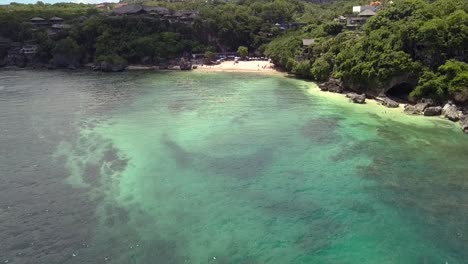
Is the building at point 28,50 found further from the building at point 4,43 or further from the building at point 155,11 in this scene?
the building at point 155,11

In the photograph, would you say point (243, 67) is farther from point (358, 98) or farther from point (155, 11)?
point (358, 98)

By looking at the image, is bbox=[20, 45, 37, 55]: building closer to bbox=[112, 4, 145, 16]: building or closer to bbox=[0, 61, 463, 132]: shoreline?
bbox=[0, 61, 463, 132]: shoreline

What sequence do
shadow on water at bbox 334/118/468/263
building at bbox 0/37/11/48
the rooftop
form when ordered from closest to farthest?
shadow on water at bbox 334/118/468/263, the rooftop, building at bbox 0/37/11/48

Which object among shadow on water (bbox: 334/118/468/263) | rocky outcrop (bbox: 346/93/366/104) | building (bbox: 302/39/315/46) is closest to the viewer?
shadow on water (bbox: 334/118/468/263)

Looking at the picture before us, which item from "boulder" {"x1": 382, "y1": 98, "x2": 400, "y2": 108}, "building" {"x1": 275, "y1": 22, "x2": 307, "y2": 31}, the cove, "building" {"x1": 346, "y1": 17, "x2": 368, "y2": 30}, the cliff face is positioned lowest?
the cove

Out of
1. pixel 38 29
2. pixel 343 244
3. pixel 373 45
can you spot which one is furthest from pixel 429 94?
pixel 38 29

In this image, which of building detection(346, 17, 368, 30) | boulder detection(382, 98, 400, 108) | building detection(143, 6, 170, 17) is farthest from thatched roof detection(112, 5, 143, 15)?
boulder detection(382, 98, 400, 108)

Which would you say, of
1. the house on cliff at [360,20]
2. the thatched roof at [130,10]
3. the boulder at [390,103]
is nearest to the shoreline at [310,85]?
the boulder at [390,103]
